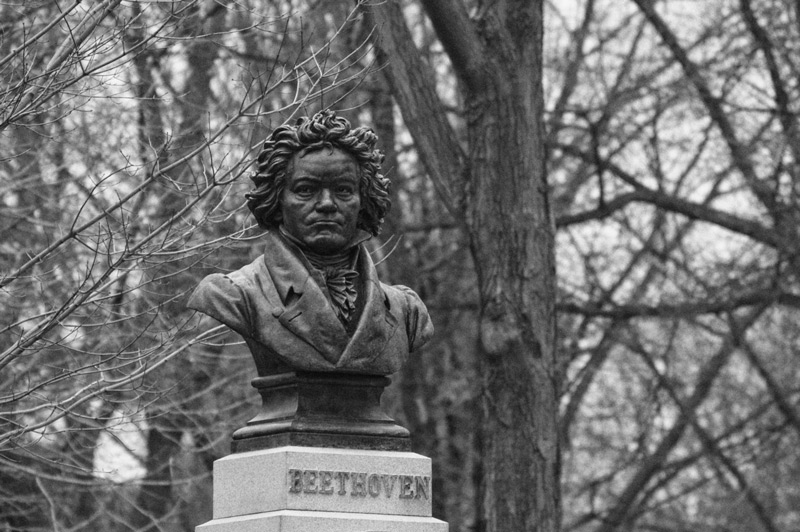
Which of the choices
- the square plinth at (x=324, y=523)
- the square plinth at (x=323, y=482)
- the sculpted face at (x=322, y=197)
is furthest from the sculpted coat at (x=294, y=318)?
the square plinth at (x=324, y=523)

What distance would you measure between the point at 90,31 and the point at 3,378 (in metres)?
4.30

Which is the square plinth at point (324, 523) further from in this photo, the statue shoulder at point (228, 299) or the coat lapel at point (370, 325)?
the statue shoulder at point (228, 299)

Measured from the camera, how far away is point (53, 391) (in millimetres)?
12703

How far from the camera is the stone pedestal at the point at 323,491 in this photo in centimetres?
729

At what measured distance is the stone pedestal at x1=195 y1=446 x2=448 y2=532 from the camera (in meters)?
7.29

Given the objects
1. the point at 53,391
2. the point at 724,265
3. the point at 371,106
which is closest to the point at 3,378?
the point at 53,391

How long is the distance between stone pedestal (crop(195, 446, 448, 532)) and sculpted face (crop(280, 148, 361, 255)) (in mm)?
925

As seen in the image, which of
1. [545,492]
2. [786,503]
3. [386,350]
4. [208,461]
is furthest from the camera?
[786,503]

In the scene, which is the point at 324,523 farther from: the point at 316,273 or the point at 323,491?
the point at 316,273

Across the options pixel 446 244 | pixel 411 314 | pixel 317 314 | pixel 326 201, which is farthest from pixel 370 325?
pixel 446 244

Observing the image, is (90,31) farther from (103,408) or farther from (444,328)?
(444,328)

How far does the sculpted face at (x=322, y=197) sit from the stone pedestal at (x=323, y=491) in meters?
0.92

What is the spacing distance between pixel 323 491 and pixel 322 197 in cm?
125

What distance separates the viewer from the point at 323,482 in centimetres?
738
